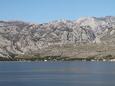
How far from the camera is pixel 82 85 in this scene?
146500 millimetres

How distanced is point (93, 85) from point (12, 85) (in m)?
30.9

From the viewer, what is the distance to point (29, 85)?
146 metres

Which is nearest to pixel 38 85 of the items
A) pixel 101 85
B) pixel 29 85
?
pixel 29 85

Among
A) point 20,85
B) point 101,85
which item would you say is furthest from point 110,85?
point 20,85

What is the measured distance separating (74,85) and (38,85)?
13.7m

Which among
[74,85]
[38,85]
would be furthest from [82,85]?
[38,85]

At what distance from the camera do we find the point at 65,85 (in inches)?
5758

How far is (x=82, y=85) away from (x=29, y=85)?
66.6 feet

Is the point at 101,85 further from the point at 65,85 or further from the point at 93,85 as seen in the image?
the point at 65,85

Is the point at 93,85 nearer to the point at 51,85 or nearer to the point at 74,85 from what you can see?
the point at 74,85

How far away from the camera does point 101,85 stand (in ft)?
472

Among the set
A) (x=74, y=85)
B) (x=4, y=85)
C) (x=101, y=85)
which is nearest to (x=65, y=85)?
(x=74, y=85)

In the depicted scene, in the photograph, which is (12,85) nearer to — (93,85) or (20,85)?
(20,85)

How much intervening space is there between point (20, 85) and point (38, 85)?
6.94 metres
